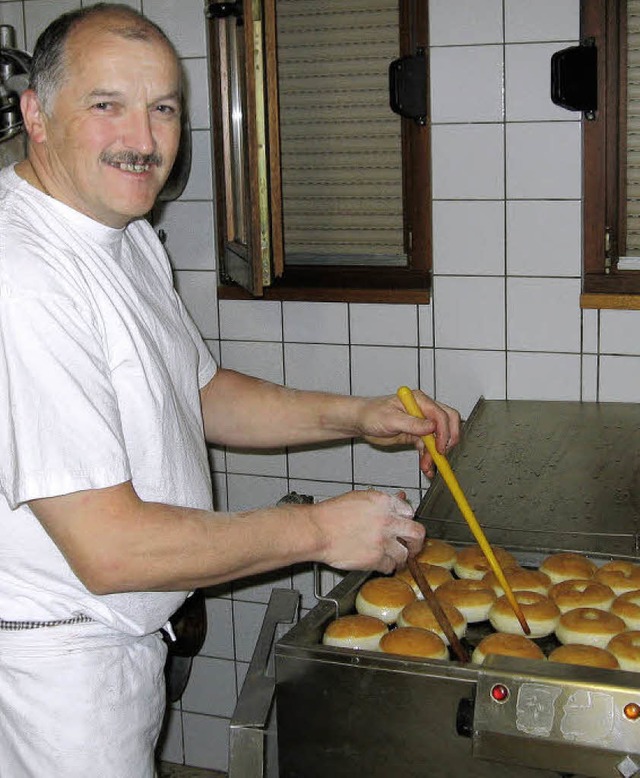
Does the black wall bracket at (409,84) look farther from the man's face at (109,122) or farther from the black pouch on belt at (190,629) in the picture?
the black pouch on belt at (190,629)

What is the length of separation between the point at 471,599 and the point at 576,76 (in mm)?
1446

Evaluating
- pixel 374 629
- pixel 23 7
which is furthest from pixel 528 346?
pixel 23 7

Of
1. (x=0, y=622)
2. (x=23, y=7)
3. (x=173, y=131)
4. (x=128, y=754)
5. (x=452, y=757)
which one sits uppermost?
(x=23, y=7)

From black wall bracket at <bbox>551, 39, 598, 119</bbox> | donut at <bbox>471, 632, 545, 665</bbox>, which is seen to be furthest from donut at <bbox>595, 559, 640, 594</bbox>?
black wall bracket at <bbox>551, 39, 598, 119</bbox>

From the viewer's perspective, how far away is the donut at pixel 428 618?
5.25ft

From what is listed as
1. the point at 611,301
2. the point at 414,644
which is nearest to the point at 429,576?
the point at 414,644

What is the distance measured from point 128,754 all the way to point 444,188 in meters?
1.67

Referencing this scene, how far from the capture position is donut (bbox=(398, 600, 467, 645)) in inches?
63.1

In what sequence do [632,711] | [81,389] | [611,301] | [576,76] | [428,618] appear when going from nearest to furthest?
[632,711] < [81,389] < [428,618] < [576,76] < [611,301]

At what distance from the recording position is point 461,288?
2812 mm

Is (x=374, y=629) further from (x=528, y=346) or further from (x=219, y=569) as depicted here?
(x=528, y=346)

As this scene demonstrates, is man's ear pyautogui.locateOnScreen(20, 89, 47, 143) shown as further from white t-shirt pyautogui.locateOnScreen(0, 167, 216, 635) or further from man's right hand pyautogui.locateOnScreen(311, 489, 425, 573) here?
man's right hand pyautogui.locateOnScreen(311, 489, 425, 573)

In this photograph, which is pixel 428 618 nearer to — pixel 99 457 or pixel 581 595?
pixel 581 595

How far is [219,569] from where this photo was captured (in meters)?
1.45
